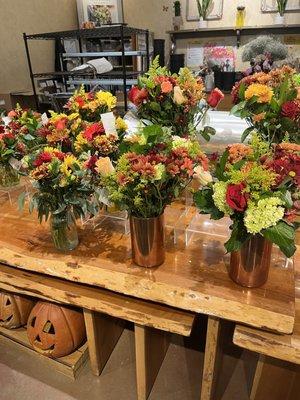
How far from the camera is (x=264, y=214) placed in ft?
2.62

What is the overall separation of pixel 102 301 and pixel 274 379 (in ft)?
2.37

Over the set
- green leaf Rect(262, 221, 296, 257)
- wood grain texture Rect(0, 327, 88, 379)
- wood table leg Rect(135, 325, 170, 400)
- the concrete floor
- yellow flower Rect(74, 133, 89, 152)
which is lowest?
the concrete floor

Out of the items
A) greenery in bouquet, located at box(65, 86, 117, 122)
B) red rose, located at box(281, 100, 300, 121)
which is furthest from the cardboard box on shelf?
red rose, located at box(281, 100, 300, 121)

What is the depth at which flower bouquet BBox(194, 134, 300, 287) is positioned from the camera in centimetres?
82

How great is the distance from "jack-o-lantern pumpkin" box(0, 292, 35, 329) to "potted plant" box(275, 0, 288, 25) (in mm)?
3657

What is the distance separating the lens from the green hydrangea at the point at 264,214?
798 mm

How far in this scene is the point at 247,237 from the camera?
Answer: 896 millimetres

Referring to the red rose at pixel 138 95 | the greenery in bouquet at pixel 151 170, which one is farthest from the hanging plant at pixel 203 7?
the greenery in bouquet at pixel 151 170

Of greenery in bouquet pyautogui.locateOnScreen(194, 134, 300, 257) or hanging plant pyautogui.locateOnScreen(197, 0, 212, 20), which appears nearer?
greenery in bouquet pyautogui.locateOnScreen(194, 134, 300, 257)

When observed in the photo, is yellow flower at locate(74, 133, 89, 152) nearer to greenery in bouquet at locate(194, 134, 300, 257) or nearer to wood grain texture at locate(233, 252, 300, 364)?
greenery in bouquet at locate(194, 134, 300, 257)

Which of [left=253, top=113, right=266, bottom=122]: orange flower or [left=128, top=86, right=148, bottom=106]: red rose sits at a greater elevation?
[left=128, top=86, right=148, bottom=106]: red rose

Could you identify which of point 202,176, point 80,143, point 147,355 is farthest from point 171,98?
point 147,355

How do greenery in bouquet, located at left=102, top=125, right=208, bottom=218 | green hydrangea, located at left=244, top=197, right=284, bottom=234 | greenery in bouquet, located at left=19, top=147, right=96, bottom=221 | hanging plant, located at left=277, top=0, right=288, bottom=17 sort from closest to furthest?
green hydrangea, located at left=244, top=197, right=284, bottom=234 → greenery in bouquet, located at left=102, top=125, right=208, bottom=218 → greenery in bouquet, located at left=19, top=147, right=96, bottom=221 → hanging plant, located at left=277, top=0, right=288, bottom=17

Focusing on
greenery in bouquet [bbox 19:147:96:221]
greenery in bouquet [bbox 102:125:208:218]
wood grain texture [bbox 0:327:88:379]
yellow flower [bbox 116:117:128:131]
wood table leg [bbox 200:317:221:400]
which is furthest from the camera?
wood grain texture [bbox 0:327:88:379]
